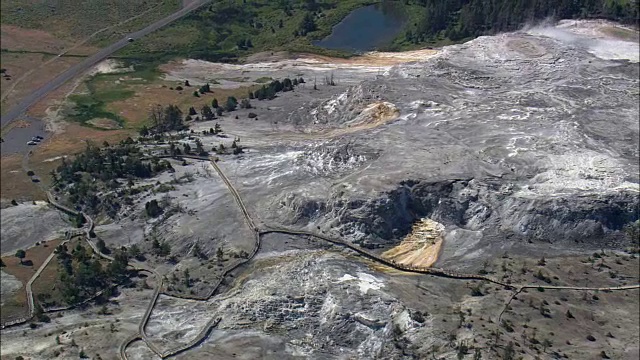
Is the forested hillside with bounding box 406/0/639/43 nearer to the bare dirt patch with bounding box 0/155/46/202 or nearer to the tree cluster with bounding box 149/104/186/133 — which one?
the tree cluster with bounding box 149/104/186/133

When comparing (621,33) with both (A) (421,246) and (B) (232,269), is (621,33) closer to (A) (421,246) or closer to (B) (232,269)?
(A) (421,246)

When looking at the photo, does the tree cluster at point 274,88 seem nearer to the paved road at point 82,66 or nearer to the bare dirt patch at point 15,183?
the paved road at point 82,66

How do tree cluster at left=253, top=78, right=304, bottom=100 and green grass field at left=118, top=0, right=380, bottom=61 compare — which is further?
green grass field at left=118, top=0, right=380, bottom=61

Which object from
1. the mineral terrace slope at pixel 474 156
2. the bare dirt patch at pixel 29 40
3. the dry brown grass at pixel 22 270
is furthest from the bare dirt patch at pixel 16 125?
the mineral terrace slope at pixel 474 156

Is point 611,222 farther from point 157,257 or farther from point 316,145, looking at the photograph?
point 157,257

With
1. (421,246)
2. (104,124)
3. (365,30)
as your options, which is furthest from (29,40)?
(365,30)

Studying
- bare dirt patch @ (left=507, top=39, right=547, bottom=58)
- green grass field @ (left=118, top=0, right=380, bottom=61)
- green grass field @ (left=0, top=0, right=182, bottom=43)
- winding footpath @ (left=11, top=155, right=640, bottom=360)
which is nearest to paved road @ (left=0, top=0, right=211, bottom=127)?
green grass field @ (left=118, top=0, right=380, bottom=61)
